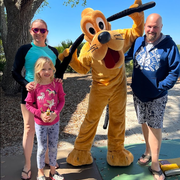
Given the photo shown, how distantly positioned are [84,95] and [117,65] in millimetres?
5087

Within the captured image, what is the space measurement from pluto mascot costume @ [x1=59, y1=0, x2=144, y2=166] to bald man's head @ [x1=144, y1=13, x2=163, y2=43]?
24cm

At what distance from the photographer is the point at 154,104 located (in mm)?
2102

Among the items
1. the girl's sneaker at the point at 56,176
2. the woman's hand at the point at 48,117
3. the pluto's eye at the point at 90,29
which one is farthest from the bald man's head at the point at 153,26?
the girl's sneaker at the point at 56,176

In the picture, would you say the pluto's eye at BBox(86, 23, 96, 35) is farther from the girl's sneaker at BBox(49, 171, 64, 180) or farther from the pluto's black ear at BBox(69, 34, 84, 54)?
the girl's sneaker at BBox(49, 171, 64, 180)

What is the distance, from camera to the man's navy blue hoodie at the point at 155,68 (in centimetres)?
191

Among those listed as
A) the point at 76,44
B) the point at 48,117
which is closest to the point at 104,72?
the point at 76,44

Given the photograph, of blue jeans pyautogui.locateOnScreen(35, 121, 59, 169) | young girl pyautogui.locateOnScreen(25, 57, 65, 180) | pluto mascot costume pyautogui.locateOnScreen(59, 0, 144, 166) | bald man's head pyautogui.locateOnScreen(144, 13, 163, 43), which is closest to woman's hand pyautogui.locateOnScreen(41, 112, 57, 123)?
young girl pyautogui.locateOnScreen(25, 57, 65, 180)

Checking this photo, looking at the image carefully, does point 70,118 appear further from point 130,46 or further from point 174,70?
point 174,70

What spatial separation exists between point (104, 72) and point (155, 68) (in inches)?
22.0

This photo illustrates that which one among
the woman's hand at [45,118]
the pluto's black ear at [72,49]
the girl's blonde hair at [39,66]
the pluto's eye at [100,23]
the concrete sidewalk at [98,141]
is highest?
the pluto's eye at [100,23]

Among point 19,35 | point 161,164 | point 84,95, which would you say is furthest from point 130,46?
point 84,95

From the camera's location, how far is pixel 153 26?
1941mm

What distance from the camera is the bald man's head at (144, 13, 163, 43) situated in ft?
6.35

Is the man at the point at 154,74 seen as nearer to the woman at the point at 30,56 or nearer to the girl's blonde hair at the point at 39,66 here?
the woman at the point at 30,56
